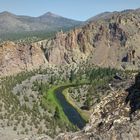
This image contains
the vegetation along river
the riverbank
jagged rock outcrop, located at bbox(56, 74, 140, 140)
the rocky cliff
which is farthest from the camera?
the rocky cliff

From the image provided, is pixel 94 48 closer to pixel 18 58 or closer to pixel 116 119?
pixel 18 58

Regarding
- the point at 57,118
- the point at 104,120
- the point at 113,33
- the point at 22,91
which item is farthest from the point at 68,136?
the point at 113,33

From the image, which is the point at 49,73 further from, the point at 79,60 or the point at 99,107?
the point at 99,107

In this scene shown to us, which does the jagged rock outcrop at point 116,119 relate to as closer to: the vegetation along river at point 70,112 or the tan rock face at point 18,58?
the vegetation along river at point 70,112

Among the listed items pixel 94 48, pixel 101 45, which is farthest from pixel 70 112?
pixel 94 48

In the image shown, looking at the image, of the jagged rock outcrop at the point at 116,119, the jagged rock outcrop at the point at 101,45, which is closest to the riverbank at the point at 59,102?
the jagged rock outcrop at the point at 101,45

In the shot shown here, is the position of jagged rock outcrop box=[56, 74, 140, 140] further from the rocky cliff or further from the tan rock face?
the rocky cliff

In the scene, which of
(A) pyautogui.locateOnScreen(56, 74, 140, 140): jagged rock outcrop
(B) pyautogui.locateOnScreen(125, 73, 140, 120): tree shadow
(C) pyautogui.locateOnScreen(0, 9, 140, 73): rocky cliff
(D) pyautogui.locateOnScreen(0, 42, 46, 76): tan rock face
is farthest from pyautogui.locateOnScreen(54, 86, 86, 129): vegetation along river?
(A) pyautogui.locateOnScreen(56, 74, 140, 140): jagged rock outcrop

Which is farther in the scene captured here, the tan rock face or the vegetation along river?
the tan rock face
